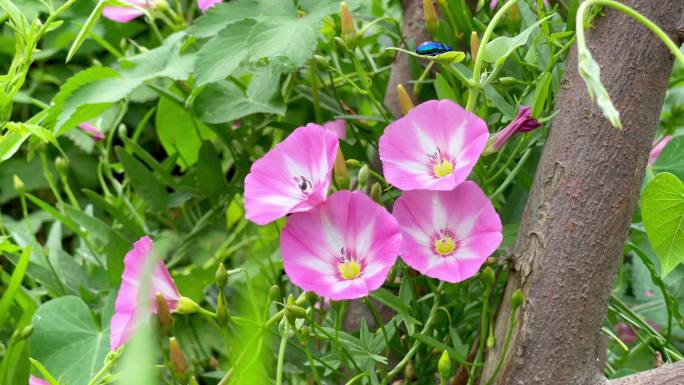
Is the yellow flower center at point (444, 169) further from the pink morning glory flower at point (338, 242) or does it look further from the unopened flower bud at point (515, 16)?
the unopened flower bud at point (515, 16)

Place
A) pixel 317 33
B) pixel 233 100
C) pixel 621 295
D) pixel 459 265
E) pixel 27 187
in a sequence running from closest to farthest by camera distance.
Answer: pixel 459 265 → pixel 317 33 → pixel 233 100 → pixel 621 295 → pixel 27 187

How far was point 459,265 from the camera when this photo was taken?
0.56 metres

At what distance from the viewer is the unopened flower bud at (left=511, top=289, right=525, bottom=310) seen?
0.57 m

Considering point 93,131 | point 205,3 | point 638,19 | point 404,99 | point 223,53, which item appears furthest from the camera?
point 93,131

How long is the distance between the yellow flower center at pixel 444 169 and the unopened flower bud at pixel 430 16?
0.50ft

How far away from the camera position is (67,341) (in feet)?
2.43

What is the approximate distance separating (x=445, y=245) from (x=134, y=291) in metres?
0.21

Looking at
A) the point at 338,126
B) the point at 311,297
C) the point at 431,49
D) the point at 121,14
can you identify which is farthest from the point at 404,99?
the point at 121,14

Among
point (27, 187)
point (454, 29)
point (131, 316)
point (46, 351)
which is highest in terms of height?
point (454, 29)

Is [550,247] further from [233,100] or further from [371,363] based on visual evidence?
[233,100]

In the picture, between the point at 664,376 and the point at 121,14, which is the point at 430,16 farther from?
the point at 121,14

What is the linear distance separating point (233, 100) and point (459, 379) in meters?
0.33

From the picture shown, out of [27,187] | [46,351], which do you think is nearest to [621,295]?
[46,351]

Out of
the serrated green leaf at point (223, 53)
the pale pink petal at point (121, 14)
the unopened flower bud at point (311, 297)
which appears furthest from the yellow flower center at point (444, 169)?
the pale pink petal at point (121, 14)
